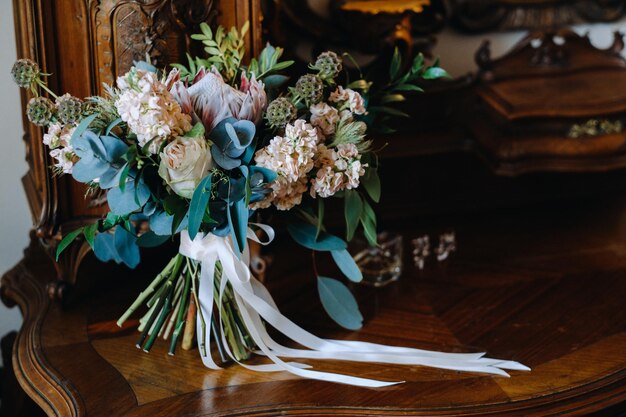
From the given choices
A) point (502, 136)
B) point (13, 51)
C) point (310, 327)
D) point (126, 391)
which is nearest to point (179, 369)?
point (126, 391)

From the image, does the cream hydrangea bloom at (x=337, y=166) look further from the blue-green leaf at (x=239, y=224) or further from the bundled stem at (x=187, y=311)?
the bundled stem at (x=187, y=311)

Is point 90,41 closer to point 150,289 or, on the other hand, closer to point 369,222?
point 150,289

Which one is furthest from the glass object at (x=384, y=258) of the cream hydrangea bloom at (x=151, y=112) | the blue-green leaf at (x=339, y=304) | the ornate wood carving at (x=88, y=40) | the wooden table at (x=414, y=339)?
the cream hydrangea bloom at (x=151, y=112)

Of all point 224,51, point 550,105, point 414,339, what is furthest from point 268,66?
point 550,105

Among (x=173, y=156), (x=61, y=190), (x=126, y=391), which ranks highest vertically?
(x=173, y=156)

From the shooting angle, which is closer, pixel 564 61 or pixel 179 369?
pixel 179 369

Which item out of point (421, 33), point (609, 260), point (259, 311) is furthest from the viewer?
point (421, 33)

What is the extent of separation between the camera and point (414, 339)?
4.92 ft

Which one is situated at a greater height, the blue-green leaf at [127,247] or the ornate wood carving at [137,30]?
the ornate wood carving at [137,30]

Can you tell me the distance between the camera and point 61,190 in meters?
1.45

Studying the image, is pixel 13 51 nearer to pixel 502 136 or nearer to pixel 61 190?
A: pixel 61 190

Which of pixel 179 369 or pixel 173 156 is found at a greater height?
pixel 173 156

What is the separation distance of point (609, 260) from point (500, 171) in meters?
0.29

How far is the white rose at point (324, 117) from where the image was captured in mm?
1277
